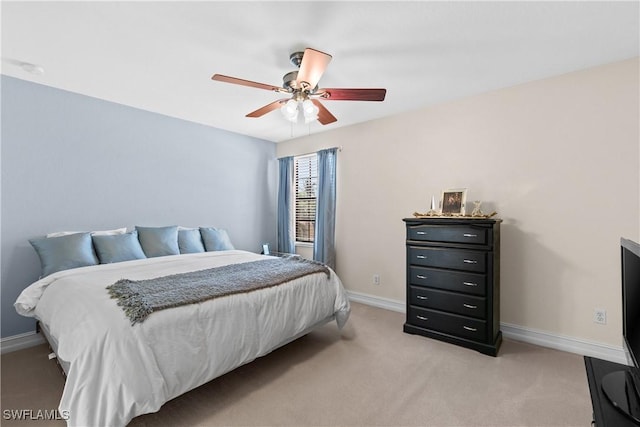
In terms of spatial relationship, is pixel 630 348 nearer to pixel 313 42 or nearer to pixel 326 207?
pixel 313 42

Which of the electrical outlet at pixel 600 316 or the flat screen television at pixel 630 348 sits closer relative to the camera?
the flat screen television at pixel 630 348

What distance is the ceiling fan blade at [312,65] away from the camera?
1868 millimetres

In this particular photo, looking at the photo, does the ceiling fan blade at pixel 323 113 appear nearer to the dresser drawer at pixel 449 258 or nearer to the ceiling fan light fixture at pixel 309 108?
the ceiling fan light fixture at pixel 309 108

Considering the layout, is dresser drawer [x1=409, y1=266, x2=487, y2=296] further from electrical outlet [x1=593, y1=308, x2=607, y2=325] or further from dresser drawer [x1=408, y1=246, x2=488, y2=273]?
electrical outlet [x1=593, y1=308, x2=607, y2=325]

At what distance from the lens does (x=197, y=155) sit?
422cm

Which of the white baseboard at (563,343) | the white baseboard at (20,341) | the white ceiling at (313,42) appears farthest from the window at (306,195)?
the white baseboard at (20,341)

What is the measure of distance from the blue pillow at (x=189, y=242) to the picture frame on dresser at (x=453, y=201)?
293 cm

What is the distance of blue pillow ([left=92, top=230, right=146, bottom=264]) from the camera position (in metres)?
2.95

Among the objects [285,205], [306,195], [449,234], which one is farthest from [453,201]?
[285,205]

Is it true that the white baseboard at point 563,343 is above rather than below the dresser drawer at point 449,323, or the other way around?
below

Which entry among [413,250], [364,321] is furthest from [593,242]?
[364,321]

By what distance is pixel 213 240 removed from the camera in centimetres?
395

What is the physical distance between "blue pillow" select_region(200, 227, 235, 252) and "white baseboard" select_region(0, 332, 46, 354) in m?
1.77

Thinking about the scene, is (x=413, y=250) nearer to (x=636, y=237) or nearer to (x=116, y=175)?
(x=636, y=237)
